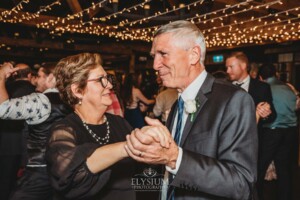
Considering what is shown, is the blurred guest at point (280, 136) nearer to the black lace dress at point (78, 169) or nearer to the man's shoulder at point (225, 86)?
the black lace dress at point (78, 169)

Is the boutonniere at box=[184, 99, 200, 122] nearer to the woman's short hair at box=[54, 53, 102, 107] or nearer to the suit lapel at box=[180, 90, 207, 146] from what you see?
the suit lapel at box=[180, 90, 207, 146]

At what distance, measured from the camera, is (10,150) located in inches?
147

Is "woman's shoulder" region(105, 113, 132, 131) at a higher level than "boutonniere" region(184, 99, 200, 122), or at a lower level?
lower

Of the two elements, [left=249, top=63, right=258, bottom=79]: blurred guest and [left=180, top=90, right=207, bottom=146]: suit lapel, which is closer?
[left=180, top=90, right=207, bottom=146]: suit lapel

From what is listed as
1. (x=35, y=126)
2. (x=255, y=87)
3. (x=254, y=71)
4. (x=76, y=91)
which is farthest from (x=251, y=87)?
(x=76, y=91)

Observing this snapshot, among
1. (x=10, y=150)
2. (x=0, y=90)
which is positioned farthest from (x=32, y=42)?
(x=0, y=90)

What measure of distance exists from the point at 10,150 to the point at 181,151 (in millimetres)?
3063

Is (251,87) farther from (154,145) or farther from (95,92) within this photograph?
(154,145)

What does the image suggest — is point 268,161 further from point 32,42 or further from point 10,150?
point 32,42

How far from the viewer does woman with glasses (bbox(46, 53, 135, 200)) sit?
56.6 inches

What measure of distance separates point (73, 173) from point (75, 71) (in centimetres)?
66

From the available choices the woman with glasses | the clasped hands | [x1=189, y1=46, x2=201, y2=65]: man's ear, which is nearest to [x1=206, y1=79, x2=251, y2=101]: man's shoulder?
[x1=189, y1=46, x2=201, y2=65]: man's ear

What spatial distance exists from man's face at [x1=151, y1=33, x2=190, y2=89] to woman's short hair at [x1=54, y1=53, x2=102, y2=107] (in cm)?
48

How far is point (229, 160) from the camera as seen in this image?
1.27 metres
